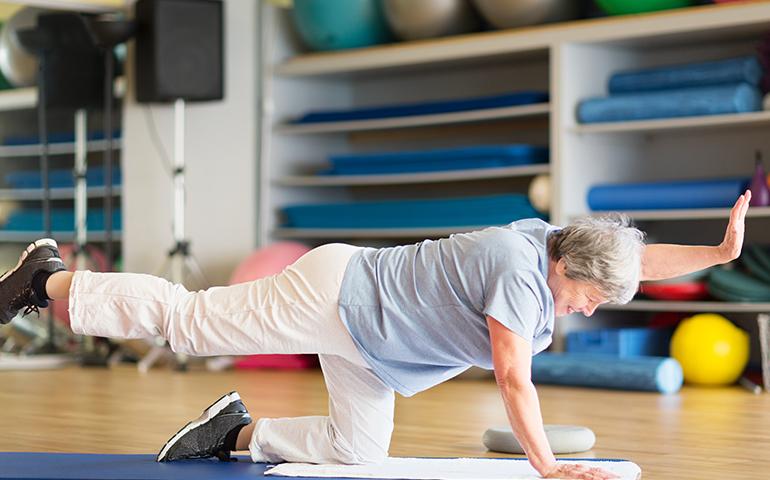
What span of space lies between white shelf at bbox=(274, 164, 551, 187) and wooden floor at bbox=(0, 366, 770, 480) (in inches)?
39.6

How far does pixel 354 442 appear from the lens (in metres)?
2.92

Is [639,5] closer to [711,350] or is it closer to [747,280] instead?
[747,280]

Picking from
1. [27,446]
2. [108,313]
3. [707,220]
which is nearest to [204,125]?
[707,220]

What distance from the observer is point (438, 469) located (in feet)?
9.61

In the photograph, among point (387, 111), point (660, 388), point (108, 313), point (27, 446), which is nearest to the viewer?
point (108, 313)

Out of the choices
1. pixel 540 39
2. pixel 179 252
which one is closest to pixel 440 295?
pixel 540 39

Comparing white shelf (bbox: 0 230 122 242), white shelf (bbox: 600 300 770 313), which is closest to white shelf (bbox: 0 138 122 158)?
white shelf (bbox: 0 230 122 242)

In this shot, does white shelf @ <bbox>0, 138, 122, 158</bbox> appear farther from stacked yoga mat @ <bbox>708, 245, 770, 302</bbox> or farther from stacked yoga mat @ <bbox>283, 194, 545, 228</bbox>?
stacked yoga mat @ <bbox>708, 245, 770, 302</bbox>

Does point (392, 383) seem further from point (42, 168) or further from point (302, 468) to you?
point (42, 168)

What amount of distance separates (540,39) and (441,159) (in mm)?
793

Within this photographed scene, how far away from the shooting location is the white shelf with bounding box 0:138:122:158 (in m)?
6.35

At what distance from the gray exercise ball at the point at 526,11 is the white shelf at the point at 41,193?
230 cm

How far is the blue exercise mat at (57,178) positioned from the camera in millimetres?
6387

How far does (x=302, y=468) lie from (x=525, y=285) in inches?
28.4
